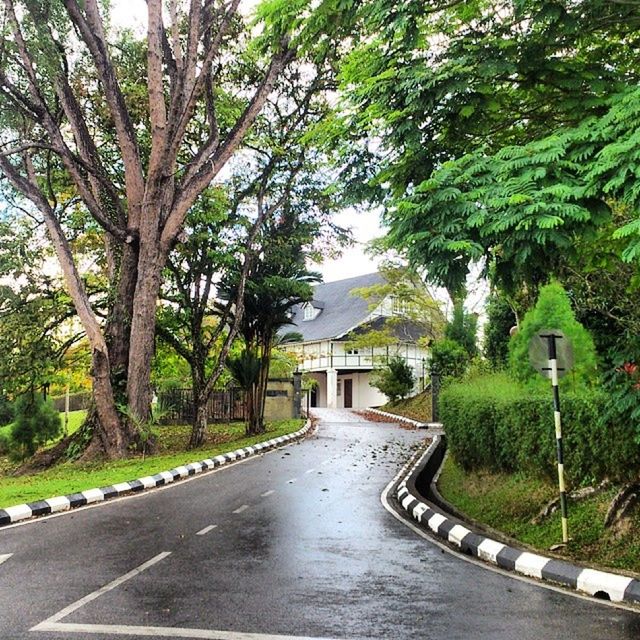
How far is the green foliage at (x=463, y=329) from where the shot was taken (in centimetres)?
3066

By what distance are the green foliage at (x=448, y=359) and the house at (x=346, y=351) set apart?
1026 cm

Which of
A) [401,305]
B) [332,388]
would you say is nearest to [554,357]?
[401,305]

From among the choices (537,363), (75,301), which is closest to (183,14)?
(75,301)

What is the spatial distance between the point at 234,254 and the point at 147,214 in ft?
13.5

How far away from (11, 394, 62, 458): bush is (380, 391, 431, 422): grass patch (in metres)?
15.1

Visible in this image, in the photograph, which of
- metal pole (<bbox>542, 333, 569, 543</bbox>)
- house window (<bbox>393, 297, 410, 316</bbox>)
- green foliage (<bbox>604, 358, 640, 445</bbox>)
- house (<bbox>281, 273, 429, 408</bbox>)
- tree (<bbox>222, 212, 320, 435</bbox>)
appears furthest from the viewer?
house (<bbox>281, 273, 429, 408</bbox>)

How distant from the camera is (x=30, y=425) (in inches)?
A: 814

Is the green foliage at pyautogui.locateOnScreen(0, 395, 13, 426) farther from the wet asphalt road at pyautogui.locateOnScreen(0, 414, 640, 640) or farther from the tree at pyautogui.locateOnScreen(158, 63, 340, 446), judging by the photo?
the wet asphalt road at pyautogui.locateOnScreen(0, 414, 640, 640)

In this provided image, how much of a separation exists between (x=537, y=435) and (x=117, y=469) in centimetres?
892

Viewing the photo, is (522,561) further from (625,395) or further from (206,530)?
(206,530)

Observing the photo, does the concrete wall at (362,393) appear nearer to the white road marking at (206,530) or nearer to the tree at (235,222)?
the tree at (235,222)

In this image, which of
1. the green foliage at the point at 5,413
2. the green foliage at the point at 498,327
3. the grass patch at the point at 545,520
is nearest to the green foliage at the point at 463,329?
the green foliage at the point at 498,327

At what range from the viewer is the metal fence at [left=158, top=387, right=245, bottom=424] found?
2916 cm

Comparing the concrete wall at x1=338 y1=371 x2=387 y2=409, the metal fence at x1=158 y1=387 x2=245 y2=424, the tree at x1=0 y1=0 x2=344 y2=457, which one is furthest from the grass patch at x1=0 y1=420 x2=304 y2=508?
the concrete wall at x1=338 y1=371 x2=387 y2=409
